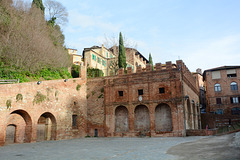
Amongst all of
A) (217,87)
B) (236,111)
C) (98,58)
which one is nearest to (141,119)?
(217,87)

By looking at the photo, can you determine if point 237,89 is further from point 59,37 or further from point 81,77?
point 59,37

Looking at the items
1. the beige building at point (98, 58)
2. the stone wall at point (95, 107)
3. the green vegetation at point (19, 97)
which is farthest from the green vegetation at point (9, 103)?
the beige building at point (98, 58)

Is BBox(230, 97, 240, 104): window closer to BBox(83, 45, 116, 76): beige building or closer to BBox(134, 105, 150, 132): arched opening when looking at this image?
BBox(83, 45, 116, 76): beige building

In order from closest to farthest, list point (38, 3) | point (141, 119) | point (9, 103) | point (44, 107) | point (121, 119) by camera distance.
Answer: point (9, 103) → point (44, 107) → point (141, 119) → point (121, 119) → point (38, 3)

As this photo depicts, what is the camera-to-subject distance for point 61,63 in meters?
→ 31.3

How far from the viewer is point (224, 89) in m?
42.0

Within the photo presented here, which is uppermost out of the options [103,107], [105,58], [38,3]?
[38,3]

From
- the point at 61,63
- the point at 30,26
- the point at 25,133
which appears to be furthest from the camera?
the point at 61,63

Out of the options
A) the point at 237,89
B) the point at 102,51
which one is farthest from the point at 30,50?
the point at 237,89

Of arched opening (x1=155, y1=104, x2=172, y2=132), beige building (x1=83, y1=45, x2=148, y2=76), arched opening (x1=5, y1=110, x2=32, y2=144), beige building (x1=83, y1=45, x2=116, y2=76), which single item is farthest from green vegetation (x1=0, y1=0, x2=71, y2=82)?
beige building (x1=83, y1=45, x2=148, y2=76)

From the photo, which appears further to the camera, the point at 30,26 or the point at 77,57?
the point at 77,57

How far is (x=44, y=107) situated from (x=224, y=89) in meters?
36.0

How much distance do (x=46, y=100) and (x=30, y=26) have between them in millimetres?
12578

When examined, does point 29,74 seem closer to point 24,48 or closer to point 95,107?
point 24,48
